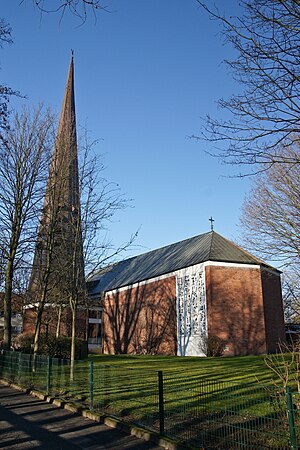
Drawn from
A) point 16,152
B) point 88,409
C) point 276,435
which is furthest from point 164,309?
point 276,435

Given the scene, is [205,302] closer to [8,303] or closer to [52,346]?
[52,346]

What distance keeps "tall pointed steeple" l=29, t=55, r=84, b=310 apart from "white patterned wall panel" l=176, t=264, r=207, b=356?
10.8 metres

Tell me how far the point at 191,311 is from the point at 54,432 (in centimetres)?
2070

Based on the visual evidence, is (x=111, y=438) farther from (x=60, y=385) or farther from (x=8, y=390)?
(x=8, y=390)

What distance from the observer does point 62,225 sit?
15.4 meters

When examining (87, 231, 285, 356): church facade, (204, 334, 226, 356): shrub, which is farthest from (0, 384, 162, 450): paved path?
(204, 334, 226, 356): shrub

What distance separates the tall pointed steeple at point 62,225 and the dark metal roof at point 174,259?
9.02 m

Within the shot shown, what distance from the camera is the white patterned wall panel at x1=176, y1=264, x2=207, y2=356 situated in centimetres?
2616

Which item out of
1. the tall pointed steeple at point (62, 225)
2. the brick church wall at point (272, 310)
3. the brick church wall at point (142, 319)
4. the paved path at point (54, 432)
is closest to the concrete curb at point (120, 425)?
the paved path at point (54, 432)

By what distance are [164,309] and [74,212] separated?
58.5ft

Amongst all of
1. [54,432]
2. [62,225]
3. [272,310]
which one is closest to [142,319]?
[272,310]

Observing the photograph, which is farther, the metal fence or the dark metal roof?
the dark metal roof

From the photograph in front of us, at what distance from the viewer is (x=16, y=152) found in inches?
687

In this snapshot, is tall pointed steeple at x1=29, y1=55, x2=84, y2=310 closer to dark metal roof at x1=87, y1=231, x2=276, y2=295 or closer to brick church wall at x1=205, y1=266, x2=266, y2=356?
dark metal roof at x1=87, y1=231, x2=276, y2=295
